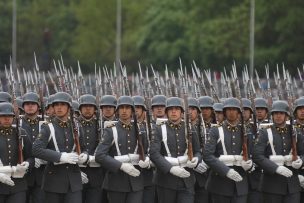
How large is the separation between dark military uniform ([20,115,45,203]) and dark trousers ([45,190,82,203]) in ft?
4.08

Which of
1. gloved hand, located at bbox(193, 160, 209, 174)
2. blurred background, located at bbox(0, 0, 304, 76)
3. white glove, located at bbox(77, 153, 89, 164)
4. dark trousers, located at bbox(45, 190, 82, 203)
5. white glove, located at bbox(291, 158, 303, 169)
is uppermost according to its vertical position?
blurred background, located at bbox(0, 0, 304, 76)

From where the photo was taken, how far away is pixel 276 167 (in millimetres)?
18484

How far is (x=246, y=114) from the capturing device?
20.7 meters

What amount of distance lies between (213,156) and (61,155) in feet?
7.64

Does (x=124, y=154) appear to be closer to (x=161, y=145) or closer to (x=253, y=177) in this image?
(x=161, y=145)

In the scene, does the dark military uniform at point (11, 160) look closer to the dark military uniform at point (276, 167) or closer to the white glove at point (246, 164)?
the white glove at point (246, 164)

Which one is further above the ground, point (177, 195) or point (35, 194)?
point (35, 194)

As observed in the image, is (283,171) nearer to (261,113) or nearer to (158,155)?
(158,155)

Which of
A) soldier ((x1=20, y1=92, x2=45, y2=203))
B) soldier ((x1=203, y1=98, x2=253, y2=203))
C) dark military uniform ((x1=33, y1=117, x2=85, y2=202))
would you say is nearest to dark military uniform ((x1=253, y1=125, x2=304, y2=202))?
soldier ((x1=203, y1=98, x2=253, y2=203))

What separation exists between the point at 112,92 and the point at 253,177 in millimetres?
4017

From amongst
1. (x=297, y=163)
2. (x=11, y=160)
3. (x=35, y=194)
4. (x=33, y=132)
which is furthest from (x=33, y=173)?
(x=297, y=163)

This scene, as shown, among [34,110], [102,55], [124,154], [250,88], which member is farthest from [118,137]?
[102,55]

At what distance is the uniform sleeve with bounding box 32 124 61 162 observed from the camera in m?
17.6

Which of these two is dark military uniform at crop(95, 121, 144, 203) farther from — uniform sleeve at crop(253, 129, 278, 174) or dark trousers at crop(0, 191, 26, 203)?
uniform sleeve at crop(253, 129, 278, 174)
